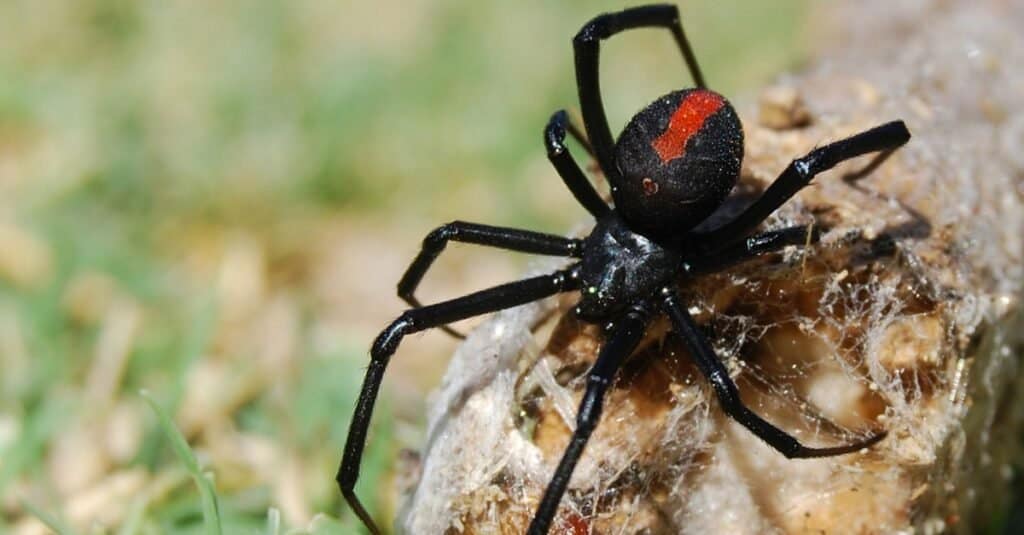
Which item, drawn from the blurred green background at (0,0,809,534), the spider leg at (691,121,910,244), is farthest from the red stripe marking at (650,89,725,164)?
the blurred green background at (0,0,809,534)

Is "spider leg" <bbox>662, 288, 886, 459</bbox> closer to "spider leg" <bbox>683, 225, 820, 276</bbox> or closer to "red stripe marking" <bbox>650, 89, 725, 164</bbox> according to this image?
"spider leg" <bbox>683, 225, 820, 276</bbox>

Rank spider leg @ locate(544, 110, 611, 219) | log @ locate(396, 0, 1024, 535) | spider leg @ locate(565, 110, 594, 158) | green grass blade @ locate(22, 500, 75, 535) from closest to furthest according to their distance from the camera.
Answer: log @ locate(396, 0, 1024, 535)
green grass blade @ locate(22, 500, 75, 535)
spider leg @ locate(544, 110, 611, 219)
spider leg @ locate(565, 110, 594, 158)

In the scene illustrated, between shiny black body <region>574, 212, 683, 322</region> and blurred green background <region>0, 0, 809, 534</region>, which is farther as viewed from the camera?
blurred green background <region>0, 0, 809, 534</region>

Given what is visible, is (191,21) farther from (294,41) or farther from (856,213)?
(856,213)

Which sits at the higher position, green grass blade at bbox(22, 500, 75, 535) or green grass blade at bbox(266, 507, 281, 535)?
green grass blade at bbox(22, 500, 75, 535)

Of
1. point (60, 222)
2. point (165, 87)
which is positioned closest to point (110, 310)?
point (60, 222)

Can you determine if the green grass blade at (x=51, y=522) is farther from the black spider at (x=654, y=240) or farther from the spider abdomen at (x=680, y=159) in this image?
the spider abdomen at (x=680, y=159)

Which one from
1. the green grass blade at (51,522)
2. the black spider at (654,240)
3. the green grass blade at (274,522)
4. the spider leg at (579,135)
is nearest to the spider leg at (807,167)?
the black spider at (654,240)
